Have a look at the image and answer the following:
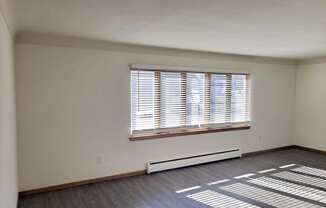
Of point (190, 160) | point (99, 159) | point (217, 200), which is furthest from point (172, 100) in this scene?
point (217, 200)

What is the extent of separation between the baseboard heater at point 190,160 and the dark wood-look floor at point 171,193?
97 millimetres

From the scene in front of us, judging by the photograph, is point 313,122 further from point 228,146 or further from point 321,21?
point 321,21

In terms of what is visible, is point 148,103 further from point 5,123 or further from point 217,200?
point 5,123

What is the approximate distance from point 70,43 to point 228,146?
3512 mm

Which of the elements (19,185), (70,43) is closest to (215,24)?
(70,43)

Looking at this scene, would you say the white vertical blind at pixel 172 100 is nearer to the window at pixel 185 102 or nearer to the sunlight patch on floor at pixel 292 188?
the window at pixel 185 102

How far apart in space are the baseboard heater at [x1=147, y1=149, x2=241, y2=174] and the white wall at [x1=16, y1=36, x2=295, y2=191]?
4.6 inches

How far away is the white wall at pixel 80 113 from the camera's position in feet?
10.5

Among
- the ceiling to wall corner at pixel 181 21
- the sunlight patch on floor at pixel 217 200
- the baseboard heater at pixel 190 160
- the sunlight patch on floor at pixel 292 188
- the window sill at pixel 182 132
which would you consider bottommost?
the sunlight patch on floor at pixel 217 200

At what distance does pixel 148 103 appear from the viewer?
13.4 ft

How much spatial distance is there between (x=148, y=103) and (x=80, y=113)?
1128 millimetres

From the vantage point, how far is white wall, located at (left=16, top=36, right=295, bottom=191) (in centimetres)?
321

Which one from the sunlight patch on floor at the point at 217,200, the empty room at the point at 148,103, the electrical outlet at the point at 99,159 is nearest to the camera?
the empty room at the point at 148,103

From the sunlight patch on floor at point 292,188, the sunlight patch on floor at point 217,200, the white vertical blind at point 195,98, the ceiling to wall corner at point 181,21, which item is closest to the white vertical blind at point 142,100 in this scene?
the ceiling to wall corner at point 181,21
